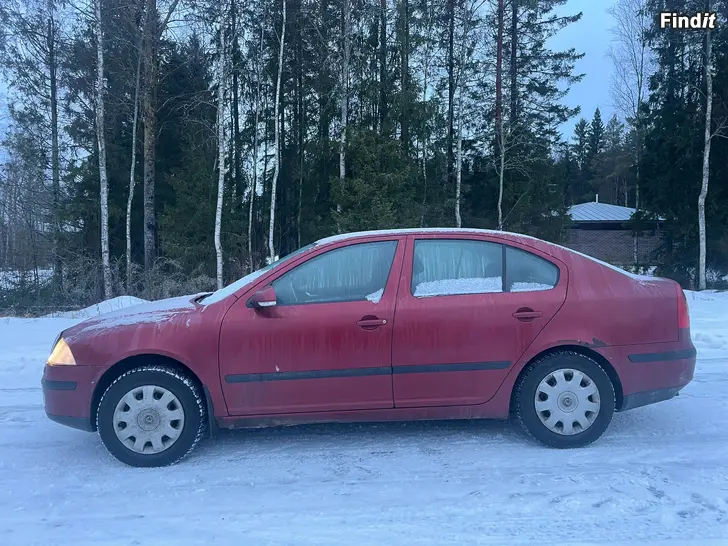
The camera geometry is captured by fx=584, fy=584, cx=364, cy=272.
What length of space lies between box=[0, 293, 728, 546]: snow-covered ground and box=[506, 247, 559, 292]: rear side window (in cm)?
124

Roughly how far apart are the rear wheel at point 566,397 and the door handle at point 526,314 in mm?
326

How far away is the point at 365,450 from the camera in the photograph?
4.46m

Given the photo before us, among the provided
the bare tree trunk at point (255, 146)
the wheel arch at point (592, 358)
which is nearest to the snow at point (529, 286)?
the wheel arch at point (592, 358)

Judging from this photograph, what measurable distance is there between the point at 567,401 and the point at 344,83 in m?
18.3

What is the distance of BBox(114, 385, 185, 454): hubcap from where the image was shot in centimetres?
417

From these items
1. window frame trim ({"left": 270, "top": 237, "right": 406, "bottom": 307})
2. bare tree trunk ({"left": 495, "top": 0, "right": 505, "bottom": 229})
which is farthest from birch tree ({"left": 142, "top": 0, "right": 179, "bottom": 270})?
window frame trim ({"left": 270, "top": 237, "right": 406, "bottom": 307})

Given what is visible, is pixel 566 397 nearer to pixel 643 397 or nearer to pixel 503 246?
pixel 643 397

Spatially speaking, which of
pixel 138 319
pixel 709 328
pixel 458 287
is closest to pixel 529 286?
pixel 458 287

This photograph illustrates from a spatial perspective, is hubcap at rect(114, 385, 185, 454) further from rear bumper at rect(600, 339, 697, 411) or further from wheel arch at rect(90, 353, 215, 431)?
rear bumper at rect(600, 339, 697, 411)

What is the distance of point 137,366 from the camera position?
4234 millimetres

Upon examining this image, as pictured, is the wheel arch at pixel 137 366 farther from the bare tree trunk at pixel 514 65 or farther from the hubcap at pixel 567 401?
the bare tree trunk at pixel 514 65

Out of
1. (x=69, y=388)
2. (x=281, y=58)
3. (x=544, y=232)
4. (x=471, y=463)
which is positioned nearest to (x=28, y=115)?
(x=281, y=58)

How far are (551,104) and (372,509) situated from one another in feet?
90.9

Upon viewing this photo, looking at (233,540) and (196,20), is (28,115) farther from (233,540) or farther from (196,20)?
(233,540)
